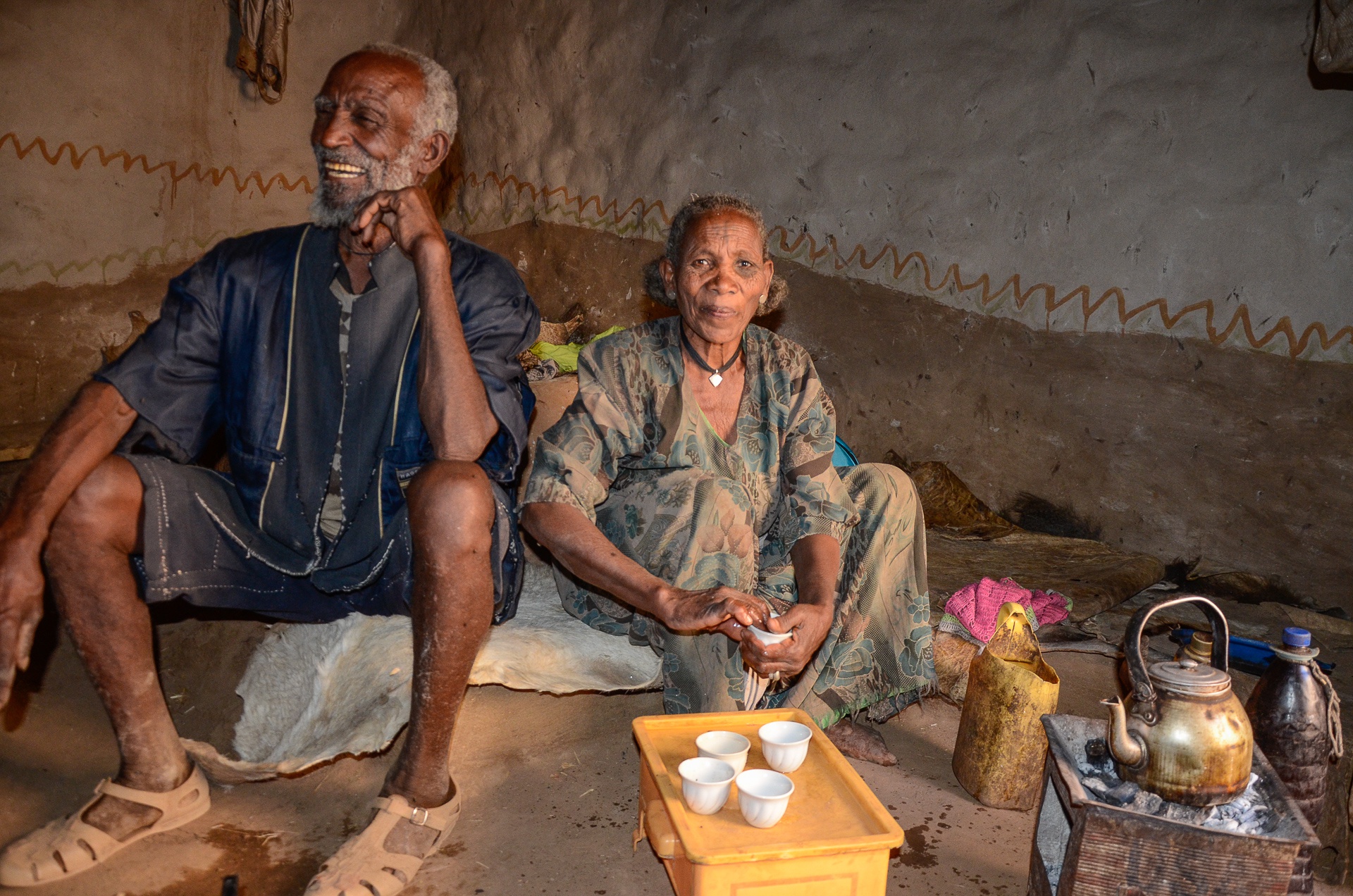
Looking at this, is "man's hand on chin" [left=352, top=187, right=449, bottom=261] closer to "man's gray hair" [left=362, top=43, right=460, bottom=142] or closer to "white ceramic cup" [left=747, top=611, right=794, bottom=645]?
"man's gray hair" [left=362, top=43, right=460, bottom=142]

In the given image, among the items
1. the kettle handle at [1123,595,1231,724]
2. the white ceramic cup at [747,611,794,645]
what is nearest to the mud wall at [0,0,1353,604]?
the kettle handle at [1123,595,1231,724]

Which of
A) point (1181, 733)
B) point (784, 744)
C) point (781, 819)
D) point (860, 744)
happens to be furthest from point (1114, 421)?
point (781, 819)

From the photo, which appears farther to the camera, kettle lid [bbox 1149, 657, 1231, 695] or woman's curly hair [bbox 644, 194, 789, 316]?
woman's curly hair [bbox 644, 194, 789, 316]

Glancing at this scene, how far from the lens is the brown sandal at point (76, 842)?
1794 millimetres

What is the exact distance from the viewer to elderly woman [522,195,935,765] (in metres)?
2.19

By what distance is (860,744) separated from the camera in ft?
8.29

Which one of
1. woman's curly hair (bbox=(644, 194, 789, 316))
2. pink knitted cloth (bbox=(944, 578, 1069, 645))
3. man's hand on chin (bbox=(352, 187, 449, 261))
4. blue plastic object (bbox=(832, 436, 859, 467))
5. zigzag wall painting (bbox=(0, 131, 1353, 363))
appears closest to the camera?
man's hand on chin (bbox=(352, 187, 449, 261))

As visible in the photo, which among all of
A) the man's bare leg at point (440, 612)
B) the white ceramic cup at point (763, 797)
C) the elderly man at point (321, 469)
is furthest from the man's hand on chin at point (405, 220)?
the white ceramic cup at point (763, 797)

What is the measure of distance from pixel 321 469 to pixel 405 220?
0.62 m

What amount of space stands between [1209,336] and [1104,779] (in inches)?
108

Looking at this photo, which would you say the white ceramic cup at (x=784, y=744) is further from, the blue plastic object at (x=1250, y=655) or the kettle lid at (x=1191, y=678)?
the blue plastic object at (x=1250, y=655)

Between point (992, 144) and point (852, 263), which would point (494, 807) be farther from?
point (992, 144)

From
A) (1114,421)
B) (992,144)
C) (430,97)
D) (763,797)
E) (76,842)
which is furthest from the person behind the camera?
(992,144)


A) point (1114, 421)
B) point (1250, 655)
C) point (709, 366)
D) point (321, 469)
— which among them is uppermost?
point (709, 366)
